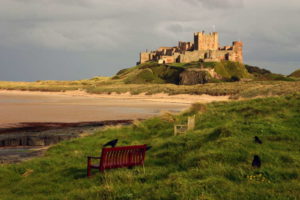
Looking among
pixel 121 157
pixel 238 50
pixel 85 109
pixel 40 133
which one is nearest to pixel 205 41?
pixel 238 50

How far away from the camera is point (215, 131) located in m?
13.5

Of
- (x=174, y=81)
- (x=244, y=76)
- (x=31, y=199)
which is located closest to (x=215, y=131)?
(x=31, y=199)

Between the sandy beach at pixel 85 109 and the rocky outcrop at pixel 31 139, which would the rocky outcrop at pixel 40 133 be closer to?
the rocky outcrop at pixel 31 139

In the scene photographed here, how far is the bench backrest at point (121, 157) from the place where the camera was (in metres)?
10.3

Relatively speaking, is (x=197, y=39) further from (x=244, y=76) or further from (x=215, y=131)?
(x=215, y=131)

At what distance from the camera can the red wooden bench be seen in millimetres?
10289

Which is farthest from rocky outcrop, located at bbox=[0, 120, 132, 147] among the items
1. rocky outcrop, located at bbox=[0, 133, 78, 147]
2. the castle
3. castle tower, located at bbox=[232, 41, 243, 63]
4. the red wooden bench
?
castle tower, located at bbox=[232, 41, 243, 63]

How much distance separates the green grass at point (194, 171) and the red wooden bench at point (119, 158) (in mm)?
247

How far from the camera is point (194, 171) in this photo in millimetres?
9625

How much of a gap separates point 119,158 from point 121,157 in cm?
8

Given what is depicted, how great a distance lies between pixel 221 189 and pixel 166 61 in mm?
118181

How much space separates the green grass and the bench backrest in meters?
0.25

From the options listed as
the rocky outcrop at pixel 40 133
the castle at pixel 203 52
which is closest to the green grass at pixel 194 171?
the rocky outcrop at pixel 40 133

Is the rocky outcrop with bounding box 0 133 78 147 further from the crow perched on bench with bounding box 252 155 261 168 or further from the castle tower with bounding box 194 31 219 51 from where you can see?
the castle tower with bounding box 194 31 219 51
